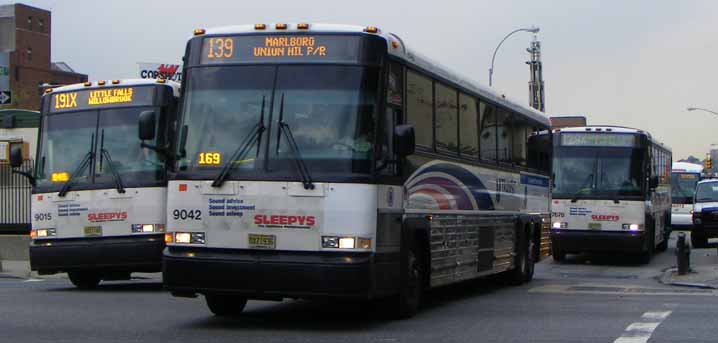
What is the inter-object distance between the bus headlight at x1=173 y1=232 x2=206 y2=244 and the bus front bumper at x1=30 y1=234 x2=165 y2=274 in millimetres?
5140

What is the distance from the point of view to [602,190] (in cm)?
2648

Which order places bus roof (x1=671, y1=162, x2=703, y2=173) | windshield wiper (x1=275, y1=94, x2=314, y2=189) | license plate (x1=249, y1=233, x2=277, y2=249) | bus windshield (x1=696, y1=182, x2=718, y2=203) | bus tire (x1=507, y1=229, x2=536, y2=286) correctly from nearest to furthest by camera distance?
windshield wiper (x1=275, y1=94, x2=314, y2=189), license plate (x1=249, y1=233, x2=277, y2=249), bus tire (x1=507, y1=229, x2=536, y2=286), bus windshield (x1=696, y1=182, x2=718, y2=203), bus roof (x1=671, y1=162, x2=703, y2=173)

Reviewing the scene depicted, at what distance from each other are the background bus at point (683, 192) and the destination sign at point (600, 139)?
15.4 m

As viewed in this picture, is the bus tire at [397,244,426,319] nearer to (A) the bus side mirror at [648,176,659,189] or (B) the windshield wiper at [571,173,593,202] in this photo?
(B) the windshield wiper at [571,173,593,202]

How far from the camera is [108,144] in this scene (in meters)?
16.8

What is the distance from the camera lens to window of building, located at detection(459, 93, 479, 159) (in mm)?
15555

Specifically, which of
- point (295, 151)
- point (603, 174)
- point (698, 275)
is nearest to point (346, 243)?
point (295, 151)

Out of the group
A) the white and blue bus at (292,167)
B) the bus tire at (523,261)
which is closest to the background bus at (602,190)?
the bus tire at (523,261)

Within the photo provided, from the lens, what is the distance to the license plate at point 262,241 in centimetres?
1141

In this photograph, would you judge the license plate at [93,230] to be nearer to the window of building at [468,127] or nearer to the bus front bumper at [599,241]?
the window of building at [468,127]

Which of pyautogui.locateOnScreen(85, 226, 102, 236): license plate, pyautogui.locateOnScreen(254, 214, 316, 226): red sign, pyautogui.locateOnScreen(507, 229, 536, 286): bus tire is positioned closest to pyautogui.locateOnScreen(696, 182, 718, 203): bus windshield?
pyautogui.locateOnScreen(507, 229, 536, 286): bus tire

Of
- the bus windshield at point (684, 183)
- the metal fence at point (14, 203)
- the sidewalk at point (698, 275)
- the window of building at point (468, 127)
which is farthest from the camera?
the bus windshield at point (684, 183)

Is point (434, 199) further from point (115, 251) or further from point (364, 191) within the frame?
point (115, 251)

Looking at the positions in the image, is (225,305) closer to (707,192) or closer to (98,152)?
(98,152)
